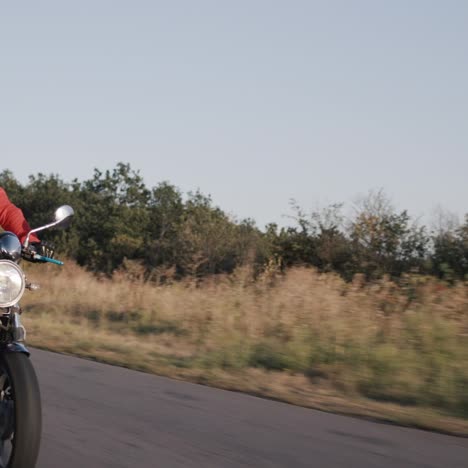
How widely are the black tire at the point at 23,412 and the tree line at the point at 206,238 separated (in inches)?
Answer: 337

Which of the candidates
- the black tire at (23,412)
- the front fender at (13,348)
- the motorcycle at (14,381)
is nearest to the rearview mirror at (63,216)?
the motorcycle at (14,381)

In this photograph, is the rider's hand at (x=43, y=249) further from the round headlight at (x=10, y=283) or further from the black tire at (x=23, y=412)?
the black tire at (x=23, y=412)

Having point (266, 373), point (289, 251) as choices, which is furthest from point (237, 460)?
point (289, 251)

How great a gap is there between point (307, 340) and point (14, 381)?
6128 millimetres

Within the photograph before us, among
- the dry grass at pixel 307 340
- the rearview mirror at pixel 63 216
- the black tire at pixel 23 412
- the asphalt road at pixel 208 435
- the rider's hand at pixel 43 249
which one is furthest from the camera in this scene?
the dry grass at pixel 307 340

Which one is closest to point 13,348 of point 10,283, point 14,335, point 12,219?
point 14,335

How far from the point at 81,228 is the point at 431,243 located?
120 ft

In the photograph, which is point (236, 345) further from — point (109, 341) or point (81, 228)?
point (81, 228)

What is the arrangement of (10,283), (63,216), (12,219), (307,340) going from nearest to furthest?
(10,283), (63,216), (12,219), (307,340)

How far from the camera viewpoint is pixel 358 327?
31.8 feet

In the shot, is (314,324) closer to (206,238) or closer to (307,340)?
(307,340)

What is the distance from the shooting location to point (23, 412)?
148 inches

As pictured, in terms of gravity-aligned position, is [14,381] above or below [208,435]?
above

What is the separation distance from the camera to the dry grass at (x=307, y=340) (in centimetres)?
729
